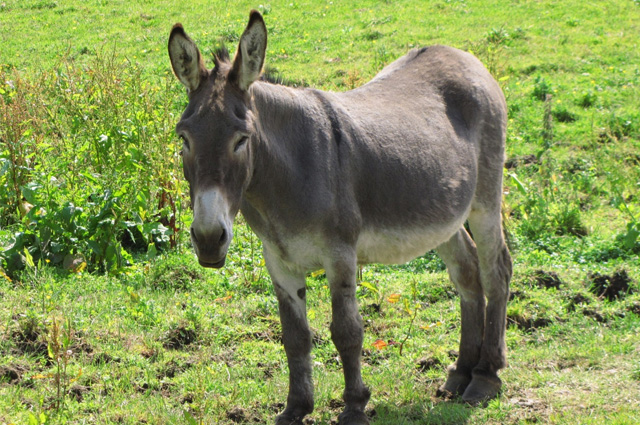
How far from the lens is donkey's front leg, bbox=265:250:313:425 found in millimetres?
4438

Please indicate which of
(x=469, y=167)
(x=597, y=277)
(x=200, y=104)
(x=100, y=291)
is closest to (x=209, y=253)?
(x=200, y=104)

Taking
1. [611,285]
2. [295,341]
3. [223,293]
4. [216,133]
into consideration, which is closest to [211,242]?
[216,133]

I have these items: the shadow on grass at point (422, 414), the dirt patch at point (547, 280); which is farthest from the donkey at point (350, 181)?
the dirt patch at point (547, 280)

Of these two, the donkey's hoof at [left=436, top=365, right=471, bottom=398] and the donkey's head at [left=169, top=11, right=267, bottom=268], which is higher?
the donkey's head at [left=169, top=11, right=267, bottom=268]

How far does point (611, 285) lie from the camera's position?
6.46m

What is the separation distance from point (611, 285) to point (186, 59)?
172 inches

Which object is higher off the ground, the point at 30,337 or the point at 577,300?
the point at 30,337

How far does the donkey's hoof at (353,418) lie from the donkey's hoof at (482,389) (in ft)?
3.03

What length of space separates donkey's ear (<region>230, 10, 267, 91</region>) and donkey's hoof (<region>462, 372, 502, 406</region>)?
2541mm

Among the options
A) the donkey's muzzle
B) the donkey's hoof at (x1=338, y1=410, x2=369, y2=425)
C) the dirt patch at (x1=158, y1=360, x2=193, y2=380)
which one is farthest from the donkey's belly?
the dirt patch at (x1=158, y1=360, x2=193, y2=380)

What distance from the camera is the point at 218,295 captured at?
21.0ft

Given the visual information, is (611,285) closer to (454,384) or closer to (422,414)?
(454,384)

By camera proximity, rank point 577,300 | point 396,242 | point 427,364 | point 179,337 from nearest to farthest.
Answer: point 396,242, point 427,364, point 179,337, point 577,300

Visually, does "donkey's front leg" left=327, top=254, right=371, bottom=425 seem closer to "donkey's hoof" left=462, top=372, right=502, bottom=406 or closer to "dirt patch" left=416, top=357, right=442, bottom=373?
"donkey's hoof" left=462, top=372, right=502, bottom=406
